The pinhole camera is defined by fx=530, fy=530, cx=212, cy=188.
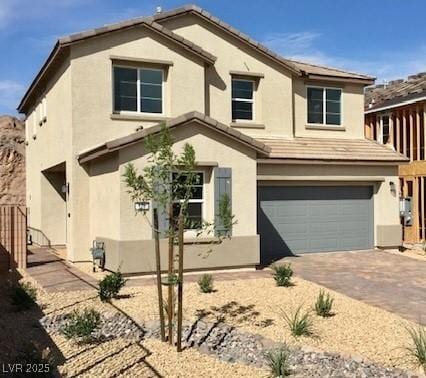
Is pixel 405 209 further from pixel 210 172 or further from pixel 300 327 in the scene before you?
pixel 300 327

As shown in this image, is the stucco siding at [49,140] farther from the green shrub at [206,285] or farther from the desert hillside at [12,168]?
the desert hillside at [12,168]

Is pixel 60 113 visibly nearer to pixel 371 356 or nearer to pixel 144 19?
pixel 144 19

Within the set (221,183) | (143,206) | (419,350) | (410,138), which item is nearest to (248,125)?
(221,183)

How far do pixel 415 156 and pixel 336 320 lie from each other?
588 inches

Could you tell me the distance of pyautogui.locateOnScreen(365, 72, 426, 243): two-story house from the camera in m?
21.8

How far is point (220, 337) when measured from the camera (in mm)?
8539

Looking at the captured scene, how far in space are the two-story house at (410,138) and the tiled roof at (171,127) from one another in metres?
8.33

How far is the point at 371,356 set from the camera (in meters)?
7.64

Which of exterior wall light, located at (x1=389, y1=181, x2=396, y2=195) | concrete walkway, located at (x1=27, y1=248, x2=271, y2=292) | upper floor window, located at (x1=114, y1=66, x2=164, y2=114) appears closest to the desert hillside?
concrete walkway, located at (x1=27, y1=248, x2=271, y2=292)

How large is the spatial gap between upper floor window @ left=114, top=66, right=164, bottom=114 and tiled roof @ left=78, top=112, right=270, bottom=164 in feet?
7.03

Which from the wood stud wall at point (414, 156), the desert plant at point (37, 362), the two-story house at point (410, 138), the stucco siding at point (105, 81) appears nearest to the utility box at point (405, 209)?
the two-story house at point (410, 138)

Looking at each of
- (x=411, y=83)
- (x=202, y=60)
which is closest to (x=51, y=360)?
(x=202, y=60)

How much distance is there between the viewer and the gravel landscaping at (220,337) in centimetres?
730

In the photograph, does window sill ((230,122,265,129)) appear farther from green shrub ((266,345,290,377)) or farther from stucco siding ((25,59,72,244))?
green shrub ((266,345,290,377))
